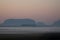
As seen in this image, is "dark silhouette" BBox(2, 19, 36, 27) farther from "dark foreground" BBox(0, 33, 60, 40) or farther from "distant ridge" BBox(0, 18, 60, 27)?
"dark foreground" BBox(0, 33, 60, 40)

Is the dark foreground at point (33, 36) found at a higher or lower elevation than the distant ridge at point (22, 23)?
lower

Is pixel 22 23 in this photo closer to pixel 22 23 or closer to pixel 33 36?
pixel 22 23

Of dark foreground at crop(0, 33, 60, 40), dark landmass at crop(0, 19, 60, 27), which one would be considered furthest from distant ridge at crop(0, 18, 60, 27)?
dark foreground at crop(0, 33, 60, 40)

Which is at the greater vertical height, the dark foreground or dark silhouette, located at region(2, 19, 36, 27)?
dark silhouette, located at region(2, 19, 36, 27)

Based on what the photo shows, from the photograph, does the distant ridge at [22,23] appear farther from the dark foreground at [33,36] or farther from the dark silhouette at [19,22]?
the dark foreground at [33,36]

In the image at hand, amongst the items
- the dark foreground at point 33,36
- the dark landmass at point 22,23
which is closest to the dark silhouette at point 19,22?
the dark landmass at point 22,23

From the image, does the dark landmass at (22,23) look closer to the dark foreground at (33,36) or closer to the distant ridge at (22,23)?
the distant ridge at (22,23)

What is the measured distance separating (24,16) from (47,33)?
290 millimetres

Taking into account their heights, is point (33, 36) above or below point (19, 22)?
below

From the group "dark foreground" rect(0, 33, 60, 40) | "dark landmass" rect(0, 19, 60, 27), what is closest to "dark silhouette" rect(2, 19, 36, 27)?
"dark landmass" rect(0, 19, 60, 27)

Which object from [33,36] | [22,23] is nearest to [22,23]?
[22,23]

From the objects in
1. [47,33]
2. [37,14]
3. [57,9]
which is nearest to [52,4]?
[57,9]

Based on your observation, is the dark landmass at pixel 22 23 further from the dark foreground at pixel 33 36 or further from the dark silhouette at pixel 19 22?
the dark foreground at pixel 33 36

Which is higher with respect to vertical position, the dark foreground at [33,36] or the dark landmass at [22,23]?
the dark landmass at [22,23]
